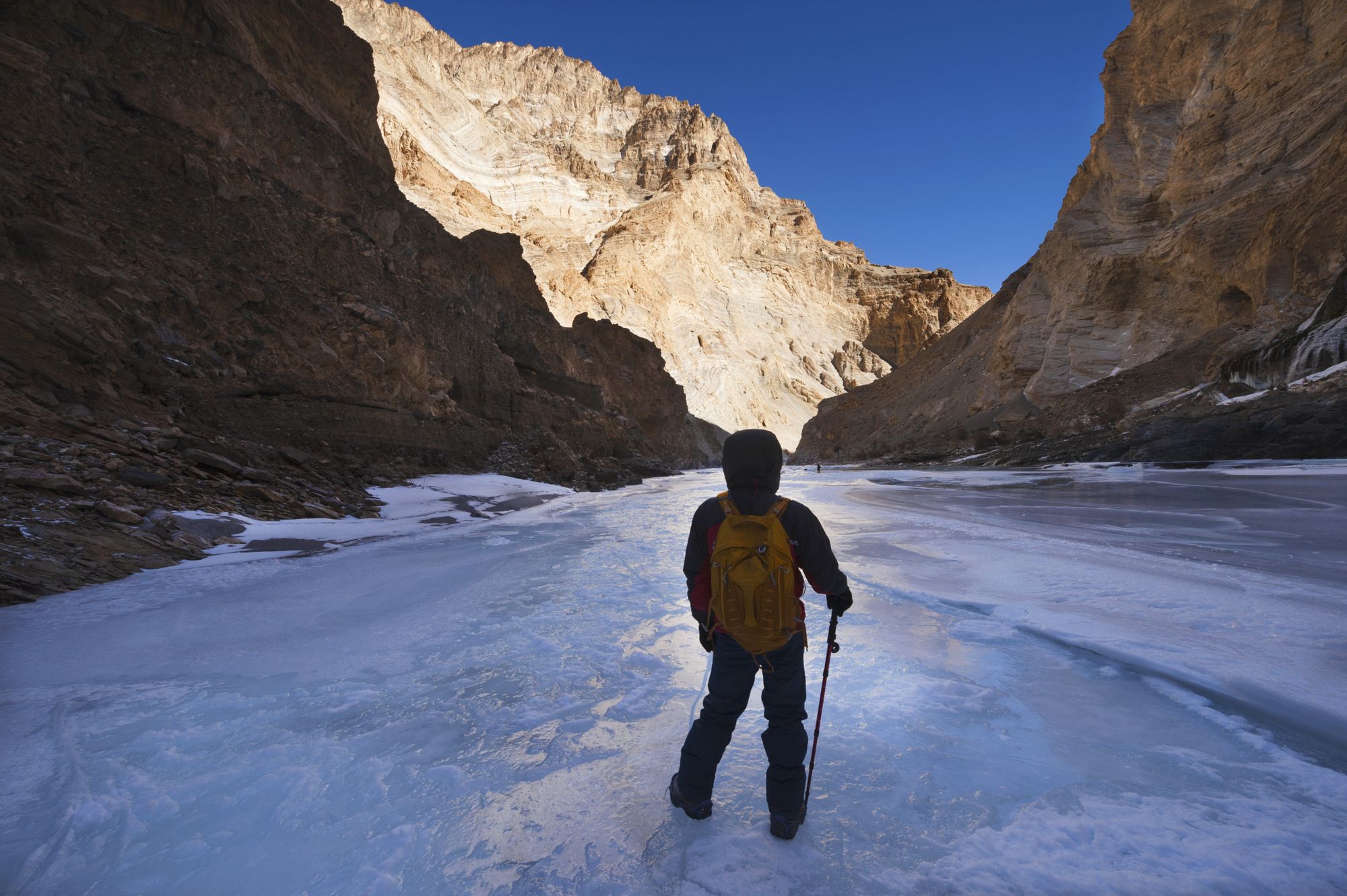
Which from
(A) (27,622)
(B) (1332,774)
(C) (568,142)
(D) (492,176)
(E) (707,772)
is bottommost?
(B) (1332,774)

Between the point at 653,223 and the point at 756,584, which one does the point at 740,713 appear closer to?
the point at 756,584

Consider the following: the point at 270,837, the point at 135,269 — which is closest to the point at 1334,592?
the point at 270,837

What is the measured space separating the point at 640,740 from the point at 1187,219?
110ft

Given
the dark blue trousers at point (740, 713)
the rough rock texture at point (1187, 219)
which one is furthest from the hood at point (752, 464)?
the rough rock texture at point (1187, 219)

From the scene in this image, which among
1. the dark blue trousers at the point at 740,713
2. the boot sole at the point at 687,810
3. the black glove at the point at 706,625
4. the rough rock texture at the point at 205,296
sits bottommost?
the boot sole at the point at 687,810

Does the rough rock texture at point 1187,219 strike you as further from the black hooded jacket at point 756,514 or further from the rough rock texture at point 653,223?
the rough rock texture at point 653,223

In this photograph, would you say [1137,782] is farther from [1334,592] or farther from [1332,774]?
[1334,592]

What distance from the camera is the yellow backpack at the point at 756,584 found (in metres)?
1.78

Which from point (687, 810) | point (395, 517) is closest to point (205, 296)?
point (395, 517)

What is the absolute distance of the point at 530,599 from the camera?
451 cm

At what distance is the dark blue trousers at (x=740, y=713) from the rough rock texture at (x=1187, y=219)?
24443 mm

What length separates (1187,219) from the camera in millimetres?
24891

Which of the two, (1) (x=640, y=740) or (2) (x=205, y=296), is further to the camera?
(2) (x=205, y=296)

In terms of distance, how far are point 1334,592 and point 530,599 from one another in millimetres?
5470
